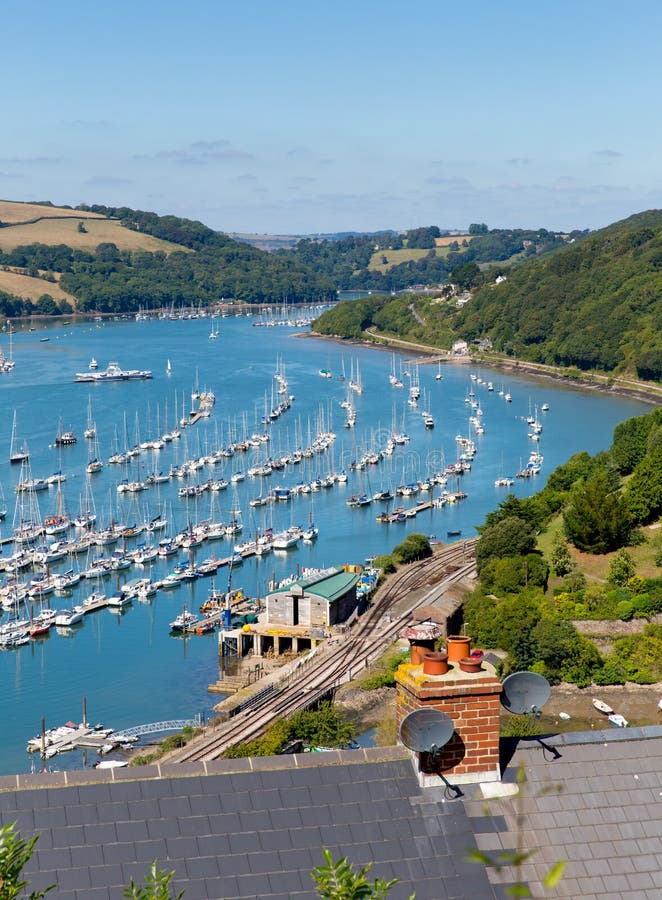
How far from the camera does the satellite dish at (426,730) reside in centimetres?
838

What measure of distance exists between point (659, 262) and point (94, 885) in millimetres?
131579

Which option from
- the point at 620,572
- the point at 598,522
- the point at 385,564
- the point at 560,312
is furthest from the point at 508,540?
the point at 560,312

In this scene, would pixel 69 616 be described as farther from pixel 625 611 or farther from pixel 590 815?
pixel 590 815

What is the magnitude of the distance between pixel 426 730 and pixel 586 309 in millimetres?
122279

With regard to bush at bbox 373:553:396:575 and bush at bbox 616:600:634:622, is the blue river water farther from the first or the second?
bush at bbox 616:600:634:622

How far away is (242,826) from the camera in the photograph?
8.15 metres

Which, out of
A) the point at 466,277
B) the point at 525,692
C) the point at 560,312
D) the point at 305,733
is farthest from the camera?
the point at 466,277

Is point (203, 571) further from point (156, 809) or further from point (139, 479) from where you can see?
point (156, 809)

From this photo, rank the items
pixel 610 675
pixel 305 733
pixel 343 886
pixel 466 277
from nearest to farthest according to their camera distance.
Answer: pixel 343 886
pixel 305 733
pixel 610 675
pixel 466 277

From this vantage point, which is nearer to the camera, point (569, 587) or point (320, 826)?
point (320, 826)

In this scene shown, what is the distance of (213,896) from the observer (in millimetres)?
7750

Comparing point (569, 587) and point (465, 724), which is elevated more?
point (465, 724)

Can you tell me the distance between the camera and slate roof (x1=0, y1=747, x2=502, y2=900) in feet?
25.7

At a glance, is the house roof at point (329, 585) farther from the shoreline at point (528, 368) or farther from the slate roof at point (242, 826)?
the shoreline at point (528, 368)
